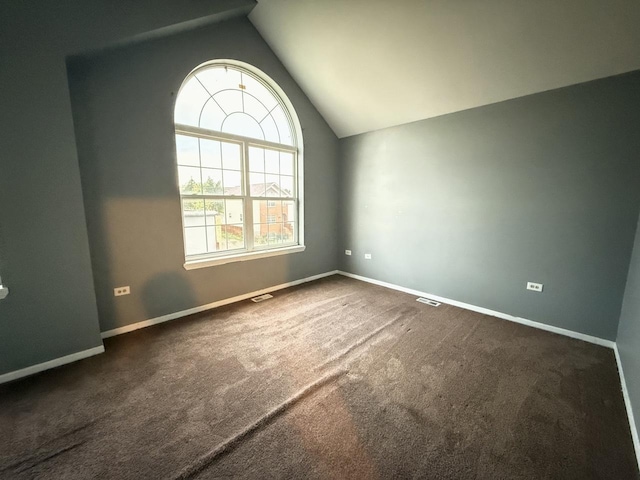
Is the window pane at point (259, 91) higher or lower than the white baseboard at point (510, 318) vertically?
higher

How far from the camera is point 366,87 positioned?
10.8 feet

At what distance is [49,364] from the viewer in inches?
80.2

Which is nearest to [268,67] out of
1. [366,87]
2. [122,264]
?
[366,87]

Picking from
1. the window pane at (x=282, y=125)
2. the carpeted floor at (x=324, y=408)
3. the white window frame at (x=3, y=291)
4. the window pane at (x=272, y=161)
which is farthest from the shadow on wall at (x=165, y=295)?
the window pane at (x=282, y=125)

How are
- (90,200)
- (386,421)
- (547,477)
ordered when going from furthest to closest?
(90,200) → (386,421) → (547,477)

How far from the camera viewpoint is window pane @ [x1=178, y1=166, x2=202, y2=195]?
289 centimetres

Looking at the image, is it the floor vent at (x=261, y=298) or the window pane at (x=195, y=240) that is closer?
the window pane at (x=195, y=240)

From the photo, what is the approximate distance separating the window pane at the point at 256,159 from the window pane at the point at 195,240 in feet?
3.58

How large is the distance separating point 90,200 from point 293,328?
2290 millimetres

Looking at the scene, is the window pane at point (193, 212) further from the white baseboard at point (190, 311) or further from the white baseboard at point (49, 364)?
the white baseboard at point (49, 364)

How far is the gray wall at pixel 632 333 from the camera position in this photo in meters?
1.59

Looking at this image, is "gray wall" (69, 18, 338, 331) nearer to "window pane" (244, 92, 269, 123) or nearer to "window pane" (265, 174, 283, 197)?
"window pane" (244, 92, 269, 123)

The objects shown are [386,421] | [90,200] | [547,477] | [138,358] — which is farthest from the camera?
[90,200]

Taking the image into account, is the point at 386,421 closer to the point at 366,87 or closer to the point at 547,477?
the point at 547,477
